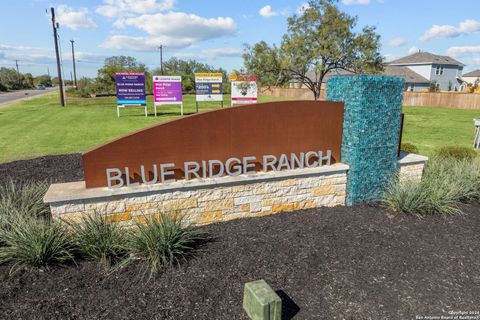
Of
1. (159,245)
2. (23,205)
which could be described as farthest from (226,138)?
(23,205)

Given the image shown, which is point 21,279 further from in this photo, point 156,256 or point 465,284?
point 465,284

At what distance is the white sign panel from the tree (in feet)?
4.99

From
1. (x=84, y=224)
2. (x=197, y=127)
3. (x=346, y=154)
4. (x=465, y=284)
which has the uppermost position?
(x=197, y=127)

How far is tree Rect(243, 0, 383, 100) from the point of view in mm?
13352

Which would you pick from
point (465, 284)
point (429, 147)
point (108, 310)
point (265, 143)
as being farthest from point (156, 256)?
point (429, 147)

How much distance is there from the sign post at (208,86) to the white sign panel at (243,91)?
410 cm

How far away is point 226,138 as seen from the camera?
15.8ft

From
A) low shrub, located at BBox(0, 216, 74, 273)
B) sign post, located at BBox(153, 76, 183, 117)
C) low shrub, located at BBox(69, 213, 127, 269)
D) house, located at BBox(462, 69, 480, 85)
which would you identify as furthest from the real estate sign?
house, located at BBox(462, 69, 480, 85)

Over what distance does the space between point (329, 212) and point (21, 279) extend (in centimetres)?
408

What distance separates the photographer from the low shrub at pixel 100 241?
3.64 m

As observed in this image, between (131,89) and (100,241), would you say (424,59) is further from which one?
(100,241)

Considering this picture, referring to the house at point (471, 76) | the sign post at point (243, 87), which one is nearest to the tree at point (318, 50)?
the sign post at point (243, 87)

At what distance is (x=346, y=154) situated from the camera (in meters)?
5.50

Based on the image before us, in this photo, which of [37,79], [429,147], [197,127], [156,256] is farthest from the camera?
[37,79]
